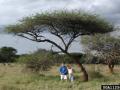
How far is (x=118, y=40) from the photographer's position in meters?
41.0

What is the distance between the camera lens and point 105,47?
39500mm

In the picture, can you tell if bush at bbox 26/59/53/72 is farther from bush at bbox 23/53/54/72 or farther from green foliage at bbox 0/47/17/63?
green foliage at bbox 0/47/17/63

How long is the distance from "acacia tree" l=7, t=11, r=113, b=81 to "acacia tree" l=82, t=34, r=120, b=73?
7946 mm

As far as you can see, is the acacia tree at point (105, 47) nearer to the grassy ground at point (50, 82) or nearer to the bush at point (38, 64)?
the bush at point (38, 64)

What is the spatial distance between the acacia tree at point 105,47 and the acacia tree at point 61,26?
795 centimetres

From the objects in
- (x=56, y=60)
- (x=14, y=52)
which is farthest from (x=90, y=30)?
(x=14, y=52)

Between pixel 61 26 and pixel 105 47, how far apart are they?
11.4m

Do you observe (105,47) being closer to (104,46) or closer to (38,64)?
(104,46)

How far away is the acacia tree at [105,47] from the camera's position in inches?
1480

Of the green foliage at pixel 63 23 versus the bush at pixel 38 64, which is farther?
the bush at pixel 38 64

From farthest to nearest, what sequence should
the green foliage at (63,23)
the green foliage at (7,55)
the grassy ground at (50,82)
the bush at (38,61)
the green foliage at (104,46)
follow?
the green foliage at (7,55) < the green foliage at (104,46) < the bush at (38,61) < the green foliage at (63,23) < the grassy ground at (50,82)

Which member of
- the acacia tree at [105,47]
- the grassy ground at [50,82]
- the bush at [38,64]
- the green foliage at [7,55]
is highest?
the green foliage at [7,55]

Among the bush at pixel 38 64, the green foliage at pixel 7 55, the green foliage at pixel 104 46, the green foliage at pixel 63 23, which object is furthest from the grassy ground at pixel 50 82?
the green foliage at pixel 7 55

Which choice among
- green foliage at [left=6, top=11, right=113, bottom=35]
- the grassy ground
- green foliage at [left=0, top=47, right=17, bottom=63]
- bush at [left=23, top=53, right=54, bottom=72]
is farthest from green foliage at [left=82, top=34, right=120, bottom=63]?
green foliage at [left=0, top=47, right=17, bottom=63]
